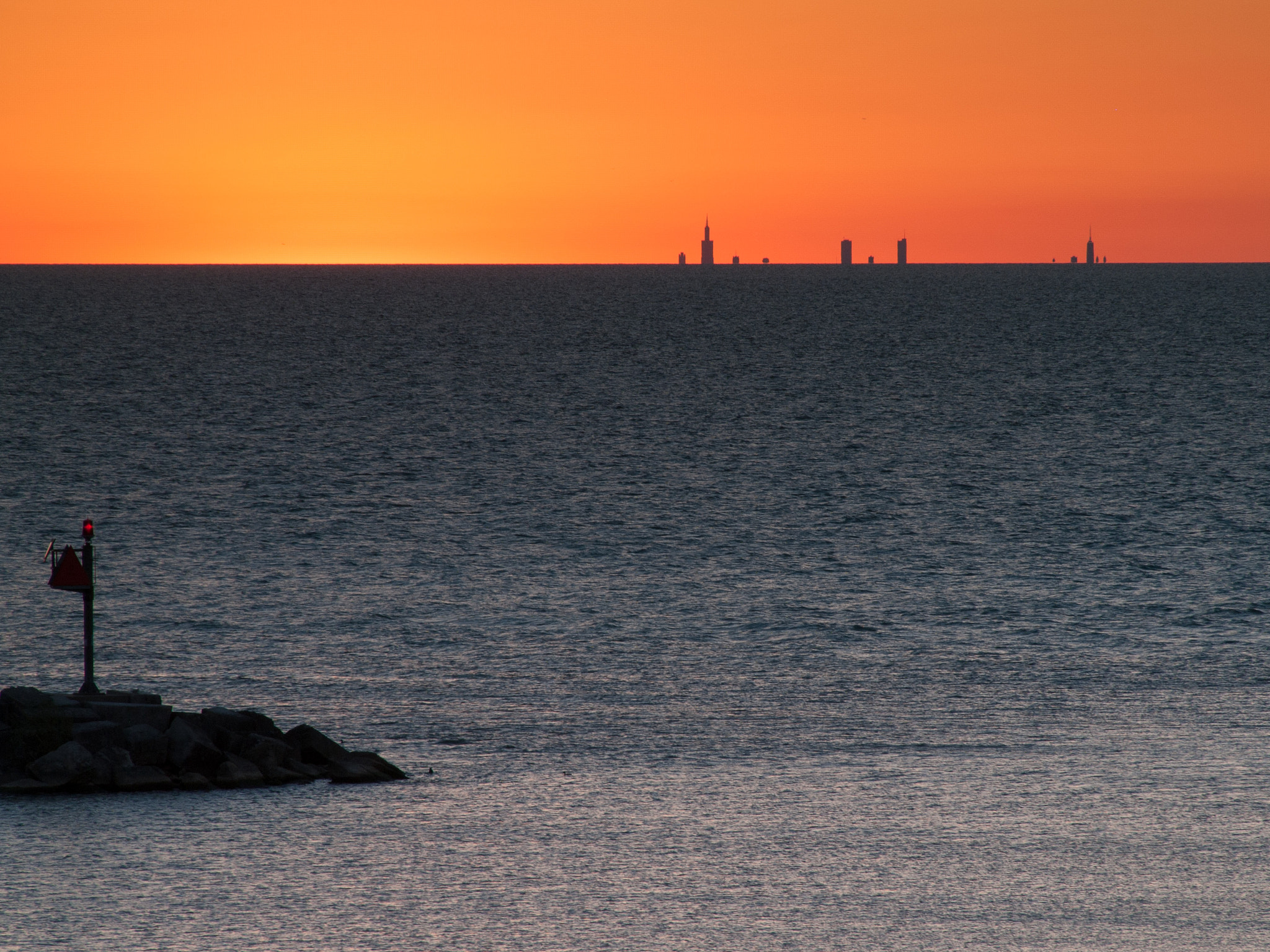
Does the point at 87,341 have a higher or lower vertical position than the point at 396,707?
higher

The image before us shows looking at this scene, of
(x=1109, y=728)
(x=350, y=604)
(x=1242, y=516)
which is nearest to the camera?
(x=1109, y=728)

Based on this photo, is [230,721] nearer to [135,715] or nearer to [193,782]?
[135,715]

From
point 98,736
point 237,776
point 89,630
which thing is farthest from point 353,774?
point 89,630

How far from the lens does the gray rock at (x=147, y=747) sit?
16.2 meters

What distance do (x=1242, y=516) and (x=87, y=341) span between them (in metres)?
101

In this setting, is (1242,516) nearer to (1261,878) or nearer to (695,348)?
(1261,878)

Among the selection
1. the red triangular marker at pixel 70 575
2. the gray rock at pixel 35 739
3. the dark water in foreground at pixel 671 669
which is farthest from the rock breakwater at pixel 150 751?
the red triangular marker at pixel 70 575

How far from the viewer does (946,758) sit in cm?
1717

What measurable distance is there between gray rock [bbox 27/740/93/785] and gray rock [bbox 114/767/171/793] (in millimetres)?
308

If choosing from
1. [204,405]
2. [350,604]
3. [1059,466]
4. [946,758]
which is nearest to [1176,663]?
[946,758]

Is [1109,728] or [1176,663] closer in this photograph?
[1109,728]

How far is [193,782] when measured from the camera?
15867mm

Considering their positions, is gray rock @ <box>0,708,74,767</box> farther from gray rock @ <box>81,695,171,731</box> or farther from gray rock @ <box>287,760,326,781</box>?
gray rock @ <box>287,760,326,781</box>

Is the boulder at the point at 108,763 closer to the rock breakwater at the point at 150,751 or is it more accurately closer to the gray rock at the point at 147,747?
the rock breakwater at the point at 150,751
